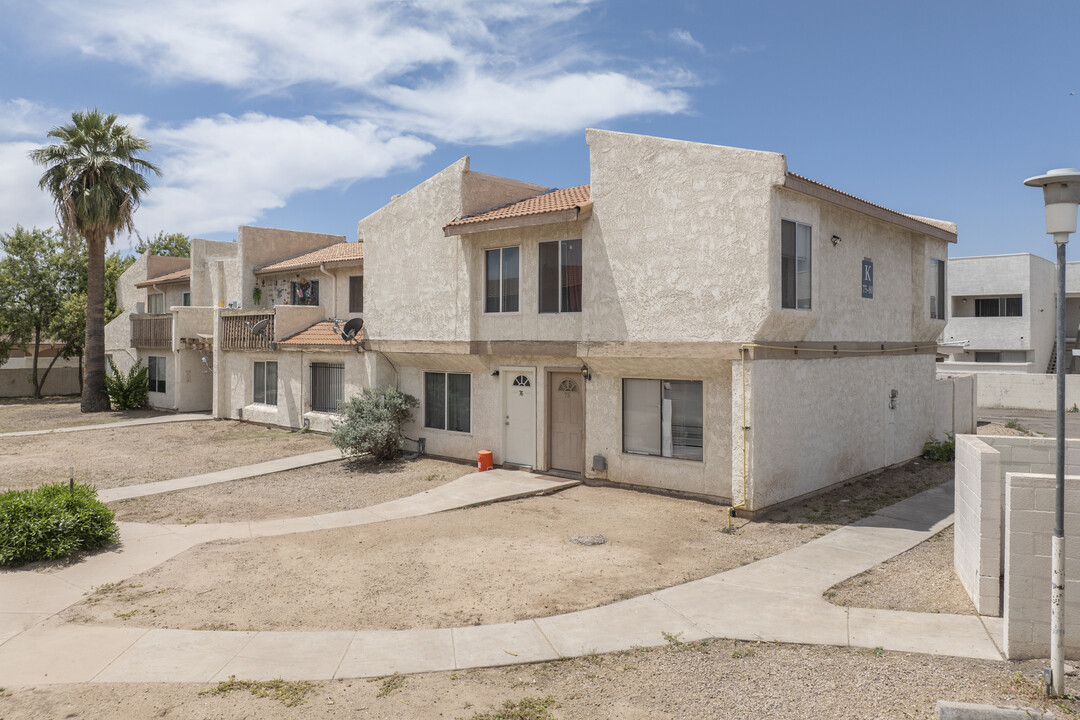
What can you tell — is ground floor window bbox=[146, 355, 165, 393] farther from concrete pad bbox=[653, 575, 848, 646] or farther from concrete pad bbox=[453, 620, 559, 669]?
concrete pad bbox=[653, 575, 848, 646]

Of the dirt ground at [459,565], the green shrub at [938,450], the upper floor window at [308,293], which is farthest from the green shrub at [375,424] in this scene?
the green shrub at [938,450]

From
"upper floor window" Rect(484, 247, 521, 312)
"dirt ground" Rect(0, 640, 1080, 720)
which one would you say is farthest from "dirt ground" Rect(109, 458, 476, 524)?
"dirt ground" Rect(0, 640, 1080, 720)

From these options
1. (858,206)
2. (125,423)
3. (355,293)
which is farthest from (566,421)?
(125,423)

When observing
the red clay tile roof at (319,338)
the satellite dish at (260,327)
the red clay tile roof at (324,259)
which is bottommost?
the red clay tile roof at (319,338)

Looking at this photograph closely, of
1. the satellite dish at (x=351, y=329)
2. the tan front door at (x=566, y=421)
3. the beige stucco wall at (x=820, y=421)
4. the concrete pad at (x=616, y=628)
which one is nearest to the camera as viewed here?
the concrete pad at (x=616, y=628)

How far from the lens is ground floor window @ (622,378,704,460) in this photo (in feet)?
44.3

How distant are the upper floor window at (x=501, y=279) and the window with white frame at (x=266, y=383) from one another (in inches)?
461

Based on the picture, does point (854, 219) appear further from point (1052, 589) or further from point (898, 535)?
point (1052, 589)

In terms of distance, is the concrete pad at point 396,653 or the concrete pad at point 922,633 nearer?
the concrete pad at point 396,653

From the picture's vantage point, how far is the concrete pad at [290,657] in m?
6.48

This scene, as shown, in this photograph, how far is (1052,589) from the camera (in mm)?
6215

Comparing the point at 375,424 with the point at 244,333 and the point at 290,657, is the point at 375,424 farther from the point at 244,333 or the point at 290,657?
the point at 290,657

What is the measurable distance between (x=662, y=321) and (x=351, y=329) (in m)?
11.4

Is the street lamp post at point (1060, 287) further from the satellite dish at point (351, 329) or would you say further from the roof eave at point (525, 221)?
the satellite dish at point (351, 329)
